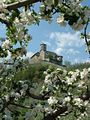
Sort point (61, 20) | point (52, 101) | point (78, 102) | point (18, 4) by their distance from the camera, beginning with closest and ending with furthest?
point (18, 4)
point (61, 20)
point (78, 102)
point (52, 101)

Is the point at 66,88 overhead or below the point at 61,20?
below

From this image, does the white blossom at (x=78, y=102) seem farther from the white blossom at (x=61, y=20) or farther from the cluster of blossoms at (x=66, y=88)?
the white blossom at (x=61, y=20)

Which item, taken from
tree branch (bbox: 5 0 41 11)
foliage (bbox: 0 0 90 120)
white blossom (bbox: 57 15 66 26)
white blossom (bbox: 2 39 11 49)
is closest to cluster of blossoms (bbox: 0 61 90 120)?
foliage (bbox: 0 0 90 120)

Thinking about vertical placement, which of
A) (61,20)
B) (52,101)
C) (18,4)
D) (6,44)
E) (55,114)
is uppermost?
(18,4)

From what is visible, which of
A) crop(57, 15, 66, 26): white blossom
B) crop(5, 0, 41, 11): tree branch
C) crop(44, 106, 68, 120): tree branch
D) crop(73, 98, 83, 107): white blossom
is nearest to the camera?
crop(5, 0, 41, 11): tree branch

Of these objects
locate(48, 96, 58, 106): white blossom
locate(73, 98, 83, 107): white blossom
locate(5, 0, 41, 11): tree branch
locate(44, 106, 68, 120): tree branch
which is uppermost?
locate(5, 0, 41, 11): tree branch

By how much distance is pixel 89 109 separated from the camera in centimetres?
752

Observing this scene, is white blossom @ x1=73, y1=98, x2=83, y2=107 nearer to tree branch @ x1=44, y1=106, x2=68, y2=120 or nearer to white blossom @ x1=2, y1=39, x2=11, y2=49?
tree branch @ x1=44, y1=106, x2=68, y2=120

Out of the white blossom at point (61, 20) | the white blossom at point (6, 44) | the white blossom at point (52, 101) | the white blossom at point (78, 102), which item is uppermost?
the white blossom at point (61, 20)

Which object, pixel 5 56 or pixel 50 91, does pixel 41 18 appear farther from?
pixel 50 91

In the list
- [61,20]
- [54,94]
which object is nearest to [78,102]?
[54,94]

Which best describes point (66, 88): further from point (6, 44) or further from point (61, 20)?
point (61, 20)

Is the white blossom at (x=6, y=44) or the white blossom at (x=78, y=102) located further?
the white blossom at (x=6, y=44)

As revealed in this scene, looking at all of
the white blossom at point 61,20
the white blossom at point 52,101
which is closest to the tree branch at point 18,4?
the white blossom at point 61,20
